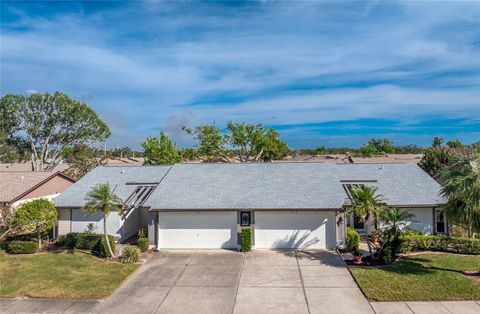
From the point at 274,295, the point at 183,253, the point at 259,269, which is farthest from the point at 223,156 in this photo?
the point at 274,295

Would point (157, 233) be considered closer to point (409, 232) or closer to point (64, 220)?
point (64, 220)

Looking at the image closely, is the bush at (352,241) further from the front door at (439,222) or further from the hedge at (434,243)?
the front door at (439,222)

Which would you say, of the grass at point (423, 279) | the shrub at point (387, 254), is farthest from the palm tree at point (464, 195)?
the shrub at point (387, 254)

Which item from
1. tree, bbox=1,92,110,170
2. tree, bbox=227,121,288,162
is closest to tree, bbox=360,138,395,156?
tree, bbox=227,121,288,162

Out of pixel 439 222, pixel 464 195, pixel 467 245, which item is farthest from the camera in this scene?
pixel 439 222

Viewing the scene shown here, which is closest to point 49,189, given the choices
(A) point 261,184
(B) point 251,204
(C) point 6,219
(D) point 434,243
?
(C) point 6,219

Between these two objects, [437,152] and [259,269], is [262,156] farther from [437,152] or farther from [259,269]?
[259,269]

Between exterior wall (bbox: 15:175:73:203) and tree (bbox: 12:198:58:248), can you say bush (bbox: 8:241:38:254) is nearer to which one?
tree (bbox: 12:198:58:248)

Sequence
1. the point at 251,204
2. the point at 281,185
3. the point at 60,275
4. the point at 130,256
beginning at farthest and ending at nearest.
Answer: the point at 281,185 → the point at 251,204 → the point at 130,256 → the point at 60,275
